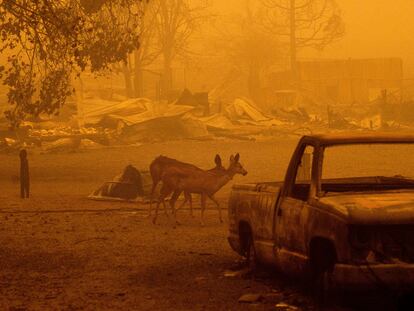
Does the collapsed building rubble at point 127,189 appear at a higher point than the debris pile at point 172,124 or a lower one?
lower

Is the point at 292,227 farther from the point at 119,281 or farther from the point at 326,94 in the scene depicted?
the point at 326,94

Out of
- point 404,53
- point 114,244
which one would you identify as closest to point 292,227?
point 114,244

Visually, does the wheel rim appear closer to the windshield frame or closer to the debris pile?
the windshield frame

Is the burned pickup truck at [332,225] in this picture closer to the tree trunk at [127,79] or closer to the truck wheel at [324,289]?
the truck wheel at [324,289]

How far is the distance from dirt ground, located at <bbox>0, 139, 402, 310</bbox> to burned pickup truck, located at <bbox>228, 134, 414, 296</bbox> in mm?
424

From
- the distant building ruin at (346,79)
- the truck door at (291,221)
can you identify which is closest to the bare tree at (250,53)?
the distant building ruin at (346,79)

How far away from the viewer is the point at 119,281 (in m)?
9.86

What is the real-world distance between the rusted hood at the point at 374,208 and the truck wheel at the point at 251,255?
2.01 meters

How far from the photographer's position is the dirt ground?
880cm

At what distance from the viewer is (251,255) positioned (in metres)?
9.96

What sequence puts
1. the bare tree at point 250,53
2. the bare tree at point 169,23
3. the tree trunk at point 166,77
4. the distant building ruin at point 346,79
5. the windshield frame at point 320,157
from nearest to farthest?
the windshield frame at point 320,157 < the tree trunk at point 166,77 < the bare tree at point 169,23 < the distant building ruin at point 346,79 < the bare tree at point 250,53

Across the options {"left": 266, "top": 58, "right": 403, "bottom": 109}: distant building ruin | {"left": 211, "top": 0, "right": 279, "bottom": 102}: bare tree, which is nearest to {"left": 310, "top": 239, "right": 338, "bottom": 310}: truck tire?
{"left": 266, "top": 58, "right": 403, "bottom": 109}: distant building ruin

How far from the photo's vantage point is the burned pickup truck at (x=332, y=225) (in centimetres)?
Result: 748

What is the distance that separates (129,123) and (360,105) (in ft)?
58.7
